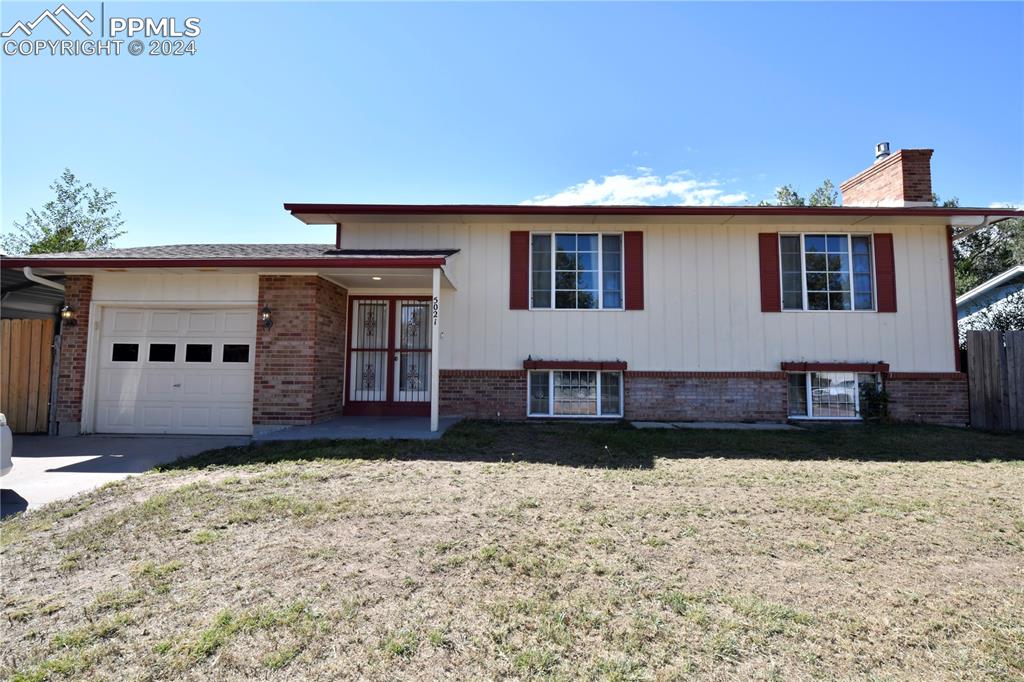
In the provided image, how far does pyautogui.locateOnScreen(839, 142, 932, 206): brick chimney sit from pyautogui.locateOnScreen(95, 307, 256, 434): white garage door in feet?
42.0

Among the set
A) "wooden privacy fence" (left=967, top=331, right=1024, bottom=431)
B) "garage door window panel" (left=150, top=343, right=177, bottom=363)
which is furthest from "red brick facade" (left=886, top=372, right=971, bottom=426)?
"garage door window panel" (left=150, top=343, right=177, bottom=363)

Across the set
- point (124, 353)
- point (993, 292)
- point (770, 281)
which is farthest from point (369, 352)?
point (993, 292)

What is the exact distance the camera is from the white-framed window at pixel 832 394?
919cm

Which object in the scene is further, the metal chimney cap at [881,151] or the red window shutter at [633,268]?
the metal chimney cap at [881,151]

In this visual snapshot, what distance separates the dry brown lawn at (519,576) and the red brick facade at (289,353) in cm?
258

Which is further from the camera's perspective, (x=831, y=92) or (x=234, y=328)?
(x=831, y=92)

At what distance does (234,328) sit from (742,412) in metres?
9.38

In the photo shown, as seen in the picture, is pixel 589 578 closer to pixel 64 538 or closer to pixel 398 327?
pixel 64 538

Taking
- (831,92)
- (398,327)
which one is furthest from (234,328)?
(831,92)

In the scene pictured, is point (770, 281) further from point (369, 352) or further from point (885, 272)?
point (369, 352)

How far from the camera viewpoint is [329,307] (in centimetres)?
878

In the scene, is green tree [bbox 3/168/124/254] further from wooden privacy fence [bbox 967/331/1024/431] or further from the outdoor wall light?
wooden privacy fence [bbox 967/331/1024/431]

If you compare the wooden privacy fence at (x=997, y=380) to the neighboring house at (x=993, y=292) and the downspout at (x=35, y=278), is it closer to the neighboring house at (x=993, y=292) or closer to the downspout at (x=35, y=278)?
the neighboring house at (x=993, y=292)

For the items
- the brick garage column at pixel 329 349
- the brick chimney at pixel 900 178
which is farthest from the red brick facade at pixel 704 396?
the brick chimney at pixel 900 178
